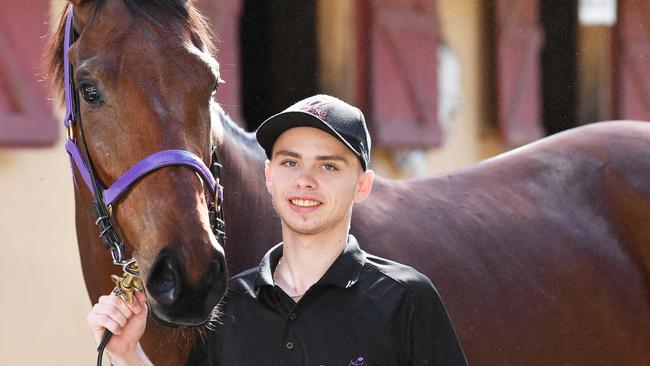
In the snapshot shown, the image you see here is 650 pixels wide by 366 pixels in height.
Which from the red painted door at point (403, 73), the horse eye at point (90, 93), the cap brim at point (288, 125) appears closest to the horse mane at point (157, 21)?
the horse eye at point (90, 93)

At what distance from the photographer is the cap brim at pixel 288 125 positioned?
209 cm

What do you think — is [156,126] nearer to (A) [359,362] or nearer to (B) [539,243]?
(A) [359,362]

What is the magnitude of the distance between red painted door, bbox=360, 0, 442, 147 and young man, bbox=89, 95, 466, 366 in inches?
190

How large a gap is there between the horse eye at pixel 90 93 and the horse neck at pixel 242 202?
472 millimetres

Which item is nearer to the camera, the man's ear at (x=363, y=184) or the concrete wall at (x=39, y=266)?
the man's ear at (x=363, y=184)

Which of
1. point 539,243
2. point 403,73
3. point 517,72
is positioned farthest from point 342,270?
point 517,72

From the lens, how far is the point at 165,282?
7.16 ft

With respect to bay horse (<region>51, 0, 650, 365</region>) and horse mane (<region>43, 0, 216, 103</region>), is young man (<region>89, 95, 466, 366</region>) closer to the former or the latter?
bay horse (<region>51, 0, 650, 365</region>)

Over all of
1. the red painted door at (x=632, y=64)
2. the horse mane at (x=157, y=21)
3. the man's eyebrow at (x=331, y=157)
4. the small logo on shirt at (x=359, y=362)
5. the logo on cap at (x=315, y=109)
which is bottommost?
the red painted door at (x=632, y=64)

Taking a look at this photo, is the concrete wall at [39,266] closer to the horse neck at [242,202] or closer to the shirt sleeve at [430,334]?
the horse neck at [242,202]

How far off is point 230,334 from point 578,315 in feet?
6.08

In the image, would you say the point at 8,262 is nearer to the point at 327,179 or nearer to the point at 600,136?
the point at 600,136

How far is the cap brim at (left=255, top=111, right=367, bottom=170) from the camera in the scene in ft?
6.87

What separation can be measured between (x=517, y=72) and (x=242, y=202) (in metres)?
5.67
